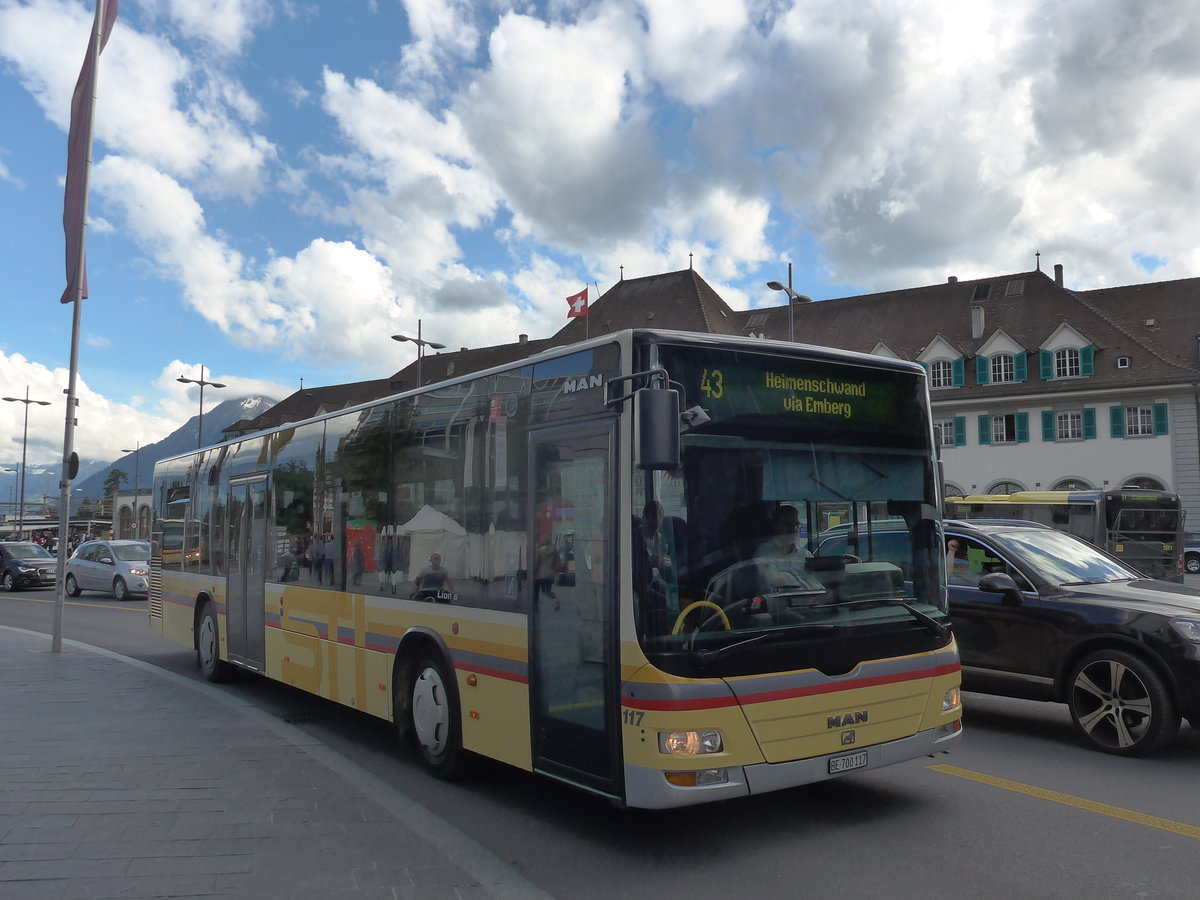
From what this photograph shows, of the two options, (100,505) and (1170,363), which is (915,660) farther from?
(100,505)

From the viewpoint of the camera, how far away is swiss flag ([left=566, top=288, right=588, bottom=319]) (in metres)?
35.7

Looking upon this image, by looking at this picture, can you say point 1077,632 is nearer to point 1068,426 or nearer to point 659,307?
point 1068,426

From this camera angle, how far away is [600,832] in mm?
5918

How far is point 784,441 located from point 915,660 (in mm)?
1530

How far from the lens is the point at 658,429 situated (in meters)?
5.01

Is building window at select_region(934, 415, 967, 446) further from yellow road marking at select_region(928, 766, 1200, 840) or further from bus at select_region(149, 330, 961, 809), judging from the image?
bus at select_region(149, 330, 961, 809)

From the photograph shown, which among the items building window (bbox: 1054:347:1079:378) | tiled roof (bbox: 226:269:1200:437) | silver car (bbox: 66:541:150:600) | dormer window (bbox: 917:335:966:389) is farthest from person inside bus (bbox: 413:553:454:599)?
dormer window (bbox: 917:335:966:389)

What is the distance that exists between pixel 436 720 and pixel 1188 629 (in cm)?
528

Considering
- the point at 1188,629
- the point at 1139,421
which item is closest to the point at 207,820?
the point at 1188,629

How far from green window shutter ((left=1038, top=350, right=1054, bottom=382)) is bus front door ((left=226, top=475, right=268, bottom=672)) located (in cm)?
4620

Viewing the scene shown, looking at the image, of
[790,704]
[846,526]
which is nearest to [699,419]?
[846,526]

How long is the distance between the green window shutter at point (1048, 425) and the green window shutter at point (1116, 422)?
239 centimetres

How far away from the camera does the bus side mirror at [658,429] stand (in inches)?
197

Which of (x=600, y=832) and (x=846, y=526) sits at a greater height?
(x=846, y=526)
